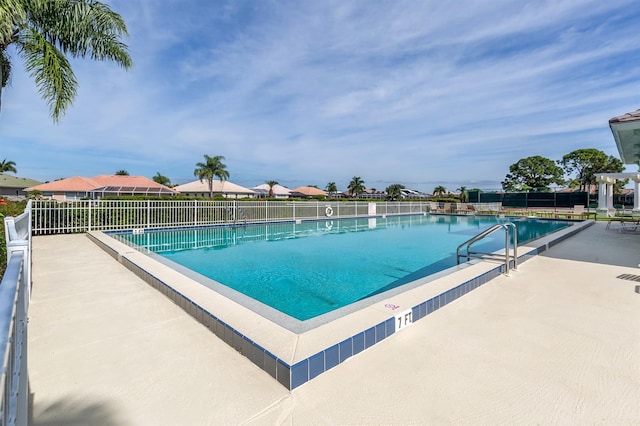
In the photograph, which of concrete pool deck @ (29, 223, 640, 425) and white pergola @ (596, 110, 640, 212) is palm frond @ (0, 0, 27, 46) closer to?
concrete pool deck @ (29, 223, 640, 425)

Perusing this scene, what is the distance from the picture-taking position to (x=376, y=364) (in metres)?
2.41

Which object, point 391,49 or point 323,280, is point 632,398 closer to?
point 323,280

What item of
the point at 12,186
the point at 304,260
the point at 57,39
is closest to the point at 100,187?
the point at 12,186

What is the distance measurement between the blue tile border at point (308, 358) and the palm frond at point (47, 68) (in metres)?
7.42

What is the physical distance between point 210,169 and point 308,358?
3769cm

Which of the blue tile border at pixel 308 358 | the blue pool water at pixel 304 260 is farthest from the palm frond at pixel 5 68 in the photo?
the blue tile border at pixel 308 358

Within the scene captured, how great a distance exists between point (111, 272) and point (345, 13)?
1045 centimetres

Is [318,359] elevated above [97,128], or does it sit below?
below

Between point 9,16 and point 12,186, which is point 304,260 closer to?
point 9,16

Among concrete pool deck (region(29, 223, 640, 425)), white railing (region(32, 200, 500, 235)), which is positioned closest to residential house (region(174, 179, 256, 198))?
white railing (region(32, 200, 500, 235))

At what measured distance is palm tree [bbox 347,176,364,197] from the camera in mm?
63375

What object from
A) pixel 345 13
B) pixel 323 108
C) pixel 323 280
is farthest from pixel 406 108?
pixel 323 280

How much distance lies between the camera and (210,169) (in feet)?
121

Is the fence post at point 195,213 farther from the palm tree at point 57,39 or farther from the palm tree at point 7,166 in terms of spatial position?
the palm tree at point 7,166
